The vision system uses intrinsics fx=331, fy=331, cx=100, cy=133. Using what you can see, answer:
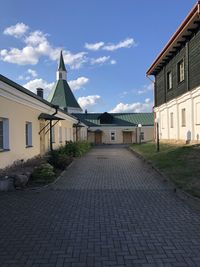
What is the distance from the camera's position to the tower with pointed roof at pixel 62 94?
189 ft

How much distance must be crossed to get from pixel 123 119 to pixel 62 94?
11739 mm

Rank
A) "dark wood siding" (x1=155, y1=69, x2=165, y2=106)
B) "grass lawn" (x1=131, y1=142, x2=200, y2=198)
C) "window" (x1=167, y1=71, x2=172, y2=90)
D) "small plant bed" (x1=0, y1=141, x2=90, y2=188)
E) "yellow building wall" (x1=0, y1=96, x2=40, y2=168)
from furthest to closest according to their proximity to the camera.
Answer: "dark wood siding" (x1=155, y1=69, x2=165, y2=106), "window" (x1=167, y1=71, x2=172, y2=90), "yellow building wall" (x1=0, y1=96, x2=40, y2=168), "small plant bed" (x1=0, y1=141, x2=90, y2=188), "grass lawn" (x1=131, y1=142, x2=200, y2=198)

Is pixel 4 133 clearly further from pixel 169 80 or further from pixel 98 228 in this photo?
pixel 169 80

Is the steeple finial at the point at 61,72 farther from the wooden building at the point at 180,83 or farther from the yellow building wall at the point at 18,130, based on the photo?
the yellow building wall at the point at 18,130

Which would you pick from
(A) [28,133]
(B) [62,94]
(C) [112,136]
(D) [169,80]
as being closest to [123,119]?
(C) [112,136]

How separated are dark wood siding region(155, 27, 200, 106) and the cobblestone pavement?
9.88 meters

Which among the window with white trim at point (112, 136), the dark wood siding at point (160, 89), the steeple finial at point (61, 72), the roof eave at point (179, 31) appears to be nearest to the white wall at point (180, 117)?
the dark wood siding at point (160, 89)

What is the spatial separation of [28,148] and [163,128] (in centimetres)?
1458

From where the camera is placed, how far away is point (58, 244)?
15.6 ft

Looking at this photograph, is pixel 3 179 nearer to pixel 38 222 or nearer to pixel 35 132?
pixel 38 222

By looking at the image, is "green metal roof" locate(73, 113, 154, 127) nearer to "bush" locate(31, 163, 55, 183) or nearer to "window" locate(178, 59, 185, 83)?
"window" locate(178, 59, 185, 83)

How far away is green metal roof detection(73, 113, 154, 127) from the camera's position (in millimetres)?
54375

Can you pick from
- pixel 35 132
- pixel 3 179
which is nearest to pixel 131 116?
pixel 35 132

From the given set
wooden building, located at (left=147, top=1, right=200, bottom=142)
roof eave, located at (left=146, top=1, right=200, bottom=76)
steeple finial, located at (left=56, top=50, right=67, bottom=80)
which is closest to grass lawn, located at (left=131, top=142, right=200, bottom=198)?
wooden building, located at (left=147, top=1, right=200, bottom=142)
